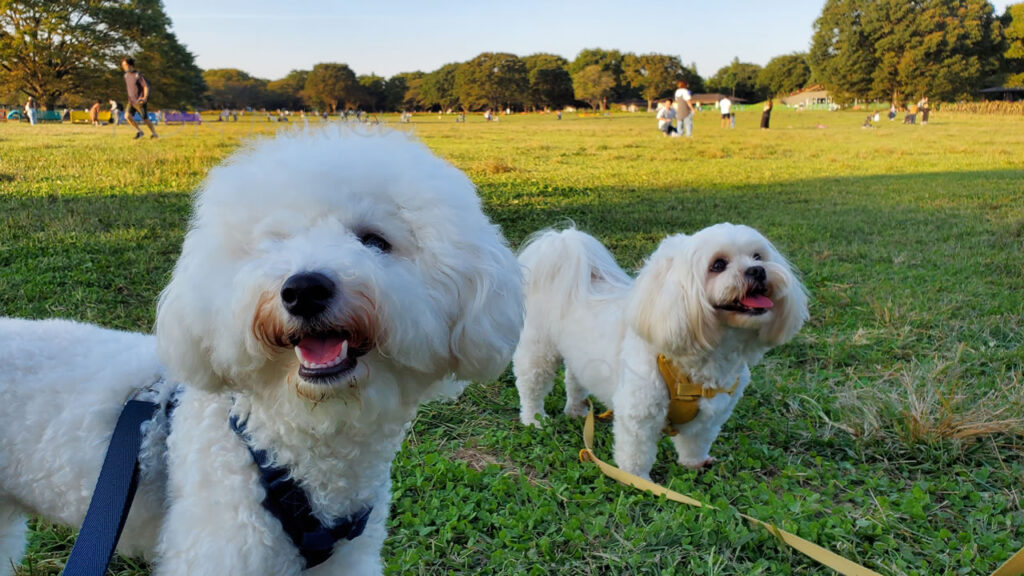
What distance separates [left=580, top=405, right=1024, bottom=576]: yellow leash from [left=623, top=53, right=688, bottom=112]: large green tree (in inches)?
4259

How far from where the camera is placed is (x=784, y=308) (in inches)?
128

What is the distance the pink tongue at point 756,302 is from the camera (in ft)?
10.6

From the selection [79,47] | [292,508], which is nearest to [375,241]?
[292,508]

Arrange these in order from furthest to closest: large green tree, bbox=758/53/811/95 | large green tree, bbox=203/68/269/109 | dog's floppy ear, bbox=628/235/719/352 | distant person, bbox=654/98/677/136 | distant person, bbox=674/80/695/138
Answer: large green tree, bbox=758/53/811/95
large green tree, bbox=203/68/269/109
distant person, bbox=654/98/677/136
distant person, bbox=674/80/695/138
dog's floppy ear, bbox=628/235/719/352

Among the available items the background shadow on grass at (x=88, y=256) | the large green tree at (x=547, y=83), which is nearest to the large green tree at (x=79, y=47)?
the background shadow on grass at (x=88, y=256)

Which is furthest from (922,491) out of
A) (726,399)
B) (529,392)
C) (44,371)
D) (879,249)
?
(879,249)

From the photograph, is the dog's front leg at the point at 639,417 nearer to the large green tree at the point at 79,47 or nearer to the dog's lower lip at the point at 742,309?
the dog's lower lip at the point at 742,309

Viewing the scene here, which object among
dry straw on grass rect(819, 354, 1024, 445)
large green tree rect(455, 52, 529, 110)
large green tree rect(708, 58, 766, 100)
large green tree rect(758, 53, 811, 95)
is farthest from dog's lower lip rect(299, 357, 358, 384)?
large green tree rect(708, 58, 766, 100)

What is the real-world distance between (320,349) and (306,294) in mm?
159

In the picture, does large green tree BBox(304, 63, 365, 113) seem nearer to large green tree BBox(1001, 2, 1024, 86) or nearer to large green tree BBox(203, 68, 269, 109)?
large green tree BBox(203, 68, 269, 109)

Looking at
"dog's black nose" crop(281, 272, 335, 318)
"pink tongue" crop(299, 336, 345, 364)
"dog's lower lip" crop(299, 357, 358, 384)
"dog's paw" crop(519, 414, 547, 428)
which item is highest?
"dog's black nose" crop(281, 272, 335, 318)

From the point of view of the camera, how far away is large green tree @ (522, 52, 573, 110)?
4144 inches

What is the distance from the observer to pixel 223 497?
1.65 m

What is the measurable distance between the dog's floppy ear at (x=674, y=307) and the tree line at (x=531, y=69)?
88.9 feet
